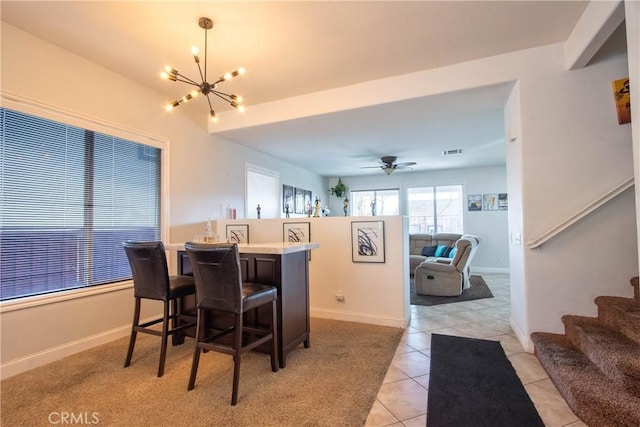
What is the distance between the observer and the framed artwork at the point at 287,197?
21.4ft

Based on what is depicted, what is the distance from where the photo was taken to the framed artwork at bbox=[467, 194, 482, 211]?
7516mm

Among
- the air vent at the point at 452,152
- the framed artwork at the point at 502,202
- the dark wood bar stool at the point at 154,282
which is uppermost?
the air vent at the point at 452,152

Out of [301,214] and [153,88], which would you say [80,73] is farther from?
[301,214]

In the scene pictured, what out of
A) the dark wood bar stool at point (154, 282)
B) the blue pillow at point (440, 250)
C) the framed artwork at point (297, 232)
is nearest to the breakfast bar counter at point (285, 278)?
the dark wood bar stool at point (154, 282)

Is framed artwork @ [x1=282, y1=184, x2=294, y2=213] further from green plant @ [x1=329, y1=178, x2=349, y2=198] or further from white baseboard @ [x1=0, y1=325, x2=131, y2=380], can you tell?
white baseboard @ [x1=0, y1=325, x2=131, y2=380]

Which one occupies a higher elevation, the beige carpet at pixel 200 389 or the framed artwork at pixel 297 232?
the framed artwork at pixel 297 232

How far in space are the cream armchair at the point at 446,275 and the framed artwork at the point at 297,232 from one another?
227 centimetres

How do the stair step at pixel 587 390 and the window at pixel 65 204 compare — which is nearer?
the stair step at pixel 587 390

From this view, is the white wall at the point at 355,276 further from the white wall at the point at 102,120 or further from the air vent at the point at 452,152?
the air vent at the point at 452,152

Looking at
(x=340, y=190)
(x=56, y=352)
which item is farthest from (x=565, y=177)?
(x=340, y=190)

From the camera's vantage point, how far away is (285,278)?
8.64 ft

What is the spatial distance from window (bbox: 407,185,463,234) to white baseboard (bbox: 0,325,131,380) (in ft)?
22.6

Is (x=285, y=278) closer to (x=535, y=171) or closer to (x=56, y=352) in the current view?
(x=56, y=352)

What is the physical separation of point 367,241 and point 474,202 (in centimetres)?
509
